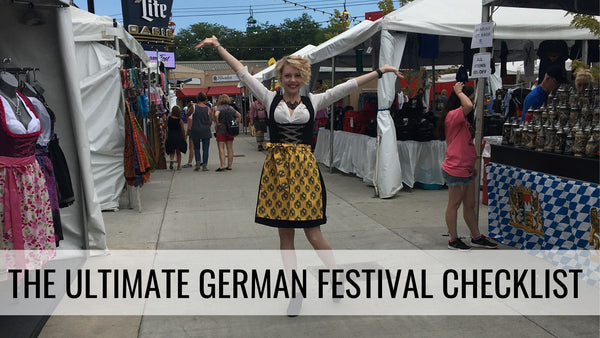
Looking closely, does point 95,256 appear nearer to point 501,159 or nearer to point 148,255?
point 148,255

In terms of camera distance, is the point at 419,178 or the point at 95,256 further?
the point at 419,178

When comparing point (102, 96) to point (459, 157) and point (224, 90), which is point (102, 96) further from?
point (224, 90)

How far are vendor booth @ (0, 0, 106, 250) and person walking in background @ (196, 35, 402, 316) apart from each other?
1.80 meters

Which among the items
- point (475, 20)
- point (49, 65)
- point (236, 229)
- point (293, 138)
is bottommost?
point (236, 229)

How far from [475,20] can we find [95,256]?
19.4 feet

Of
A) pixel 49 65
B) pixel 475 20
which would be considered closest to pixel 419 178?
pixel 475 20

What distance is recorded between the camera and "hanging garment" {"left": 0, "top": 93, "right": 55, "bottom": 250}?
147 inches

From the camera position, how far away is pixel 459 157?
17.0 feet

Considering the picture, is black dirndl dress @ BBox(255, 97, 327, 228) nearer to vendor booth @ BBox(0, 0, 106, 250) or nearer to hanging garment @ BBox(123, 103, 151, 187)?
vendor booth @ BBox(0, 0, 106, 250)

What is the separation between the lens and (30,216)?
3.89 m

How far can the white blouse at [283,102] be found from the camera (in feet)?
12.1

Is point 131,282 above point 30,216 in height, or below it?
below

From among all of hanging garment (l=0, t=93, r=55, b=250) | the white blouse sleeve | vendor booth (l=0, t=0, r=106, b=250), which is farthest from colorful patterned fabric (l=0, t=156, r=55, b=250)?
the white blouse sleeve

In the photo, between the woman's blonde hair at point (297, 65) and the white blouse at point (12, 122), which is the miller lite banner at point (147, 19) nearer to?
the white blouse at point (12, 122)
